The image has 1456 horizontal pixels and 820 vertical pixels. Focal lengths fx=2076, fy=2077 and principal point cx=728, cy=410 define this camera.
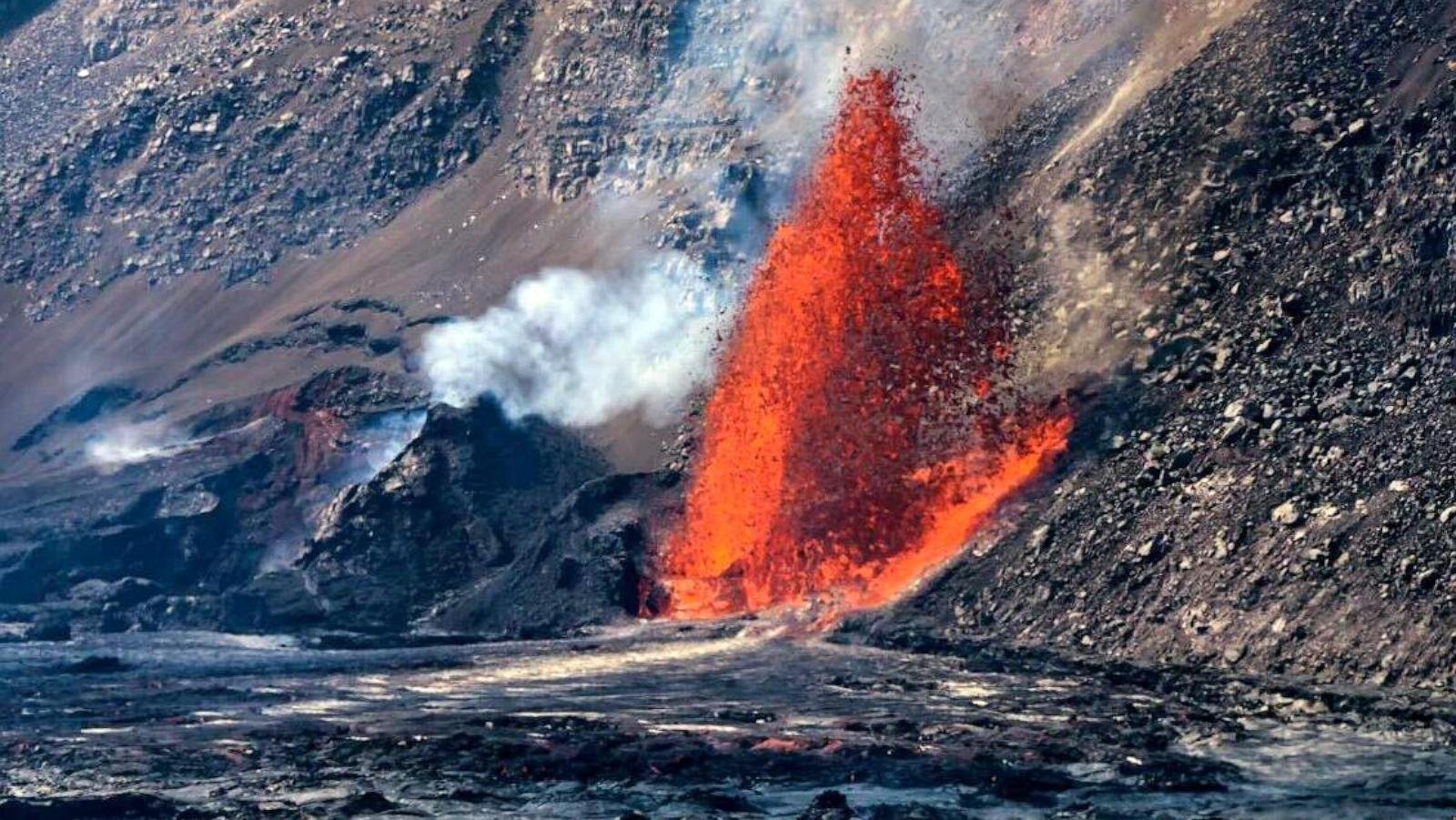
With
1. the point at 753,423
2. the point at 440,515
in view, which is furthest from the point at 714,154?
the point at 440,515

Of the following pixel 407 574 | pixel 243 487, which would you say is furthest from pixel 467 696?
pixel 243 487

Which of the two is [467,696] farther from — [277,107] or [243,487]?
[277,107]

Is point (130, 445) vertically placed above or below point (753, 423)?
above

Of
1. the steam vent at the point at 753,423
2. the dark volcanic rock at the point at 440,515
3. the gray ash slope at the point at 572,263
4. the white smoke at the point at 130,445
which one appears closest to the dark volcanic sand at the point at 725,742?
the steam vent at the point at 753,423

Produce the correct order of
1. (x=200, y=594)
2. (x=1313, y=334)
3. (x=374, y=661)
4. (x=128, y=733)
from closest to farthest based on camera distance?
1. (x=128, y=733)
2. (x=1313, y=334)
3. (x=374, y=661)
4. (x=200, y=594)

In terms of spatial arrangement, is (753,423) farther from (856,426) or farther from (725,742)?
(725,742)

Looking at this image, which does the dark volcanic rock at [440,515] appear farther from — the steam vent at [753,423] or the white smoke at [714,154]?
the white smoke at [714,154]

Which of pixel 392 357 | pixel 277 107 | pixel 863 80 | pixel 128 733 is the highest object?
pixel 277 107
